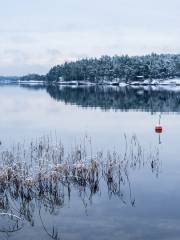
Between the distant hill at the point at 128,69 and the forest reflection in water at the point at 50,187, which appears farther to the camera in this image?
the distant hill at the point at 128,69

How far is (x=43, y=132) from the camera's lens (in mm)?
36938

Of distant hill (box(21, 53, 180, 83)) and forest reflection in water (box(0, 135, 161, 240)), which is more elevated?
distant hill (box(21, 53, 180, 83))

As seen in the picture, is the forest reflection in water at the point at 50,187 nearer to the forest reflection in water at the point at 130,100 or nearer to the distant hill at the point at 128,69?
the forest reflection in water at the point at 130,100

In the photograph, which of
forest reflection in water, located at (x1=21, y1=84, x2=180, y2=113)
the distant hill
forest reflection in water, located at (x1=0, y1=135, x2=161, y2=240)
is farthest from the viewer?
the distant hill

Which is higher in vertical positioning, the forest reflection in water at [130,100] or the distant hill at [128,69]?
the distant hill at [128,69]

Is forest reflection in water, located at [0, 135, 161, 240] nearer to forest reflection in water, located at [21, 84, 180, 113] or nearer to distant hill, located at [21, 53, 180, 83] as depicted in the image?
forest reflection in water, located at [21, 84, 180, 113]

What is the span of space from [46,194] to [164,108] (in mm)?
40823

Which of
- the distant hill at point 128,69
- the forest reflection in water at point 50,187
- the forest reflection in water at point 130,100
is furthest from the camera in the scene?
the distant hill at point 128,69

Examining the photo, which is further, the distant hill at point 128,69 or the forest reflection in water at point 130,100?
the distant hill at point 128,69

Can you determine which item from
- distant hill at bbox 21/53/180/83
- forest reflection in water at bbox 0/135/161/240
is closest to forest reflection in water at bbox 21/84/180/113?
forest reflection in water at bbox 0/135/161/240

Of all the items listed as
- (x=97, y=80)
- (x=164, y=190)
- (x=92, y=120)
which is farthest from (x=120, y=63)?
(x=164, y=190)

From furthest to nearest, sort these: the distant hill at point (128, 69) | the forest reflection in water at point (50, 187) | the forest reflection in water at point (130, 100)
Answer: the distant hill at point (128, 69) < the forest reflection in water at point (130, 100) < the forest reflection in water at point (50, 187)

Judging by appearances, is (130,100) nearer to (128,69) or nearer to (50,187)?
(50,187)

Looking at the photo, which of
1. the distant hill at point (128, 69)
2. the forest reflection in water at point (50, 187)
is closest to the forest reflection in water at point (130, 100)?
the forest reflection in water at point (50, 187)
